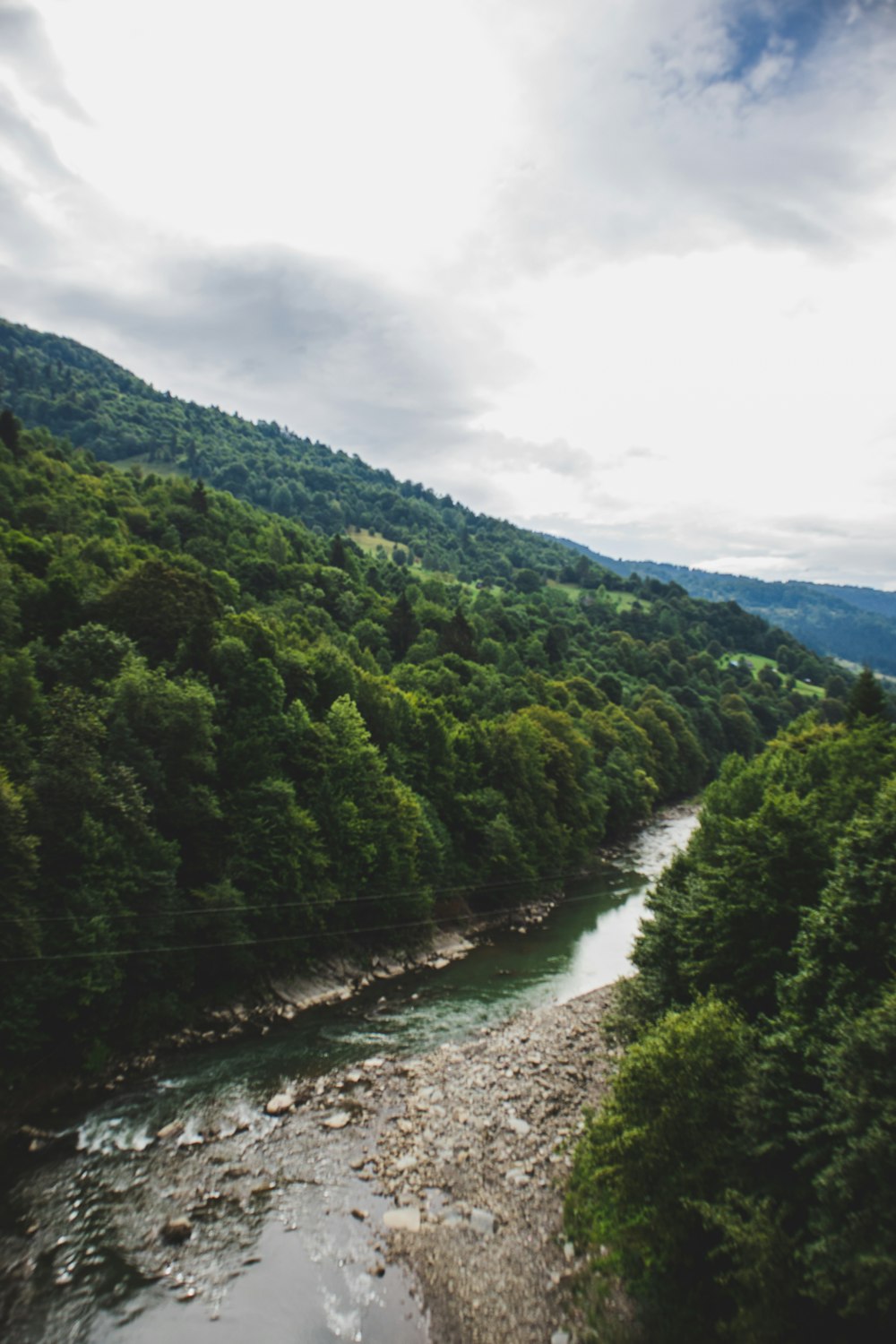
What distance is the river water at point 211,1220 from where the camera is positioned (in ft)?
48.7

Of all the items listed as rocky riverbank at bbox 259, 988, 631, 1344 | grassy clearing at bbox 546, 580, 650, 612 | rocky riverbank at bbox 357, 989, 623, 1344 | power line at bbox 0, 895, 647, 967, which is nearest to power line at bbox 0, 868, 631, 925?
power line at bbox 0, 895, 647, 967

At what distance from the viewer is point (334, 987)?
33.4 metres

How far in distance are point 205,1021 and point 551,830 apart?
3282cm

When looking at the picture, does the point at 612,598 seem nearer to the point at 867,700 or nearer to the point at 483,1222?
the point at 867,700

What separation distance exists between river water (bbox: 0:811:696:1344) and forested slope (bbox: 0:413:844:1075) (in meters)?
4.14

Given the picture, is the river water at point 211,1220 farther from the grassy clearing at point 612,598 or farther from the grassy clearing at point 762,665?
the grassy clearing at point 612,598

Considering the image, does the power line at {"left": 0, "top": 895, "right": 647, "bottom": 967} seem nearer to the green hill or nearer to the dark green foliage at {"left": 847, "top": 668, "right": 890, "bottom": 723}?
the green hill

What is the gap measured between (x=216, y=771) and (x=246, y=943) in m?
8.48

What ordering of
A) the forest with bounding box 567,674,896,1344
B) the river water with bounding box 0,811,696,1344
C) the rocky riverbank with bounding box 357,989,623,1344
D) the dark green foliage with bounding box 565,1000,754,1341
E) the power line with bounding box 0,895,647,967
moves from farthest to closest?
the power line with bounding box 0,895,647,967
the rocky riverbank with bounding box 357,989,623,1344
the river water with bounding box 0,811,696,1344
the dark green foliage with bounding box 565,1000,754,1341
the forest with bounding box 567,674,896,1344

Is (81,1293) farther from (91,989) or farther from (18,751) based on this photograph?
(18,751)

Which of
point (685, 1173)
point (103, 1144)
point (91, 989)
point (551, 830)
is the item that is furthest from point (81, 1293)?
point (551, 830)

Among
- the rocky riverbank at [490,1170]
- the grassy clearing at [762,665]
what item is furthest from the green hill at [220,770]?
the grassy clearing at [762,665]

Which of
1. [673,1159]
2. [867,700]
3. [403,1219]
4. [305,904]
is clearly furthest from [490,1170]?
[867,700]

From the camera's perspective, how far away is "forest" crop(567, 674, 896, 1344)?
1094cm
